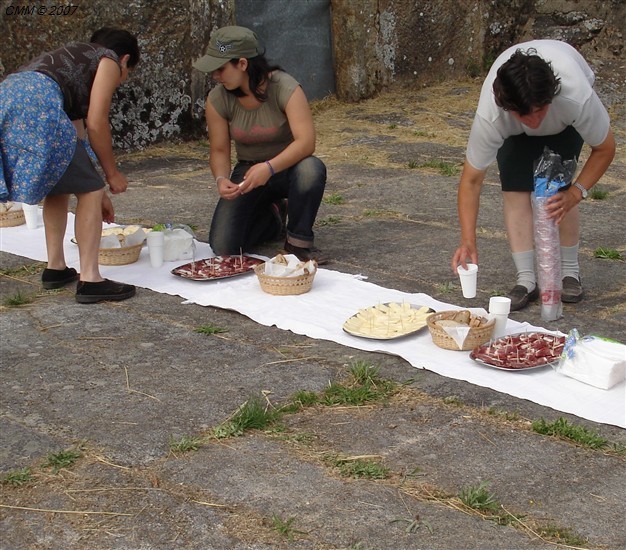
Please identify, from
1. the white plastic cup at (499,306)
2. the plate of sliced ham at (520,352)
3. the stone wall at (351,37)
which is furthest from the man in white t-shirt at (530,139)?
the stone wall at (351,37)

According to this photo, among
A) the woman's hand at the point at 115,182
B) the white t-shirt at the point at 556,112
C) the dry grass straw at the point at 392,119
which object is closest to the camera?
the white t-shirt at the point at 556,112

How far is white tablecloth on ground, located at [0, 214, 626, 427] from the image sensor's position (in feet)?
11.7

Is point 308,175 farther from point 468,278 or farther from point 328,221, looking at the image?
point 468,278

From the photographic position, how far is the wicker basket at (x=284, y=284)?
15.5ft

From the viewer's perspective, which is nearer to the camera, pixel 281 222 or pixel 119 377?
pixel 119 377

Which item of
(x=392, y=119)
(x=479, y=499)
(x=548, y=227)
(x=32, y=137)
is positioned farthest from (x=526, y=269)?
(x=392, y=119)

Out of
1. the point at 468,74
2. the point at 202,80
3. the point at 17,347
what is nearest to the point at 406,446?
the point at 17,347

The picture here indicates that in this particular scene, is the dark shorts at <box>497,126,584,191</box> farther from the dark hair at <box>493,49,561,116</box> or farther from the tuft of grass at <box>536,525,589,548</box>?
the tuft of grass at <box>536,525,589,548</box>

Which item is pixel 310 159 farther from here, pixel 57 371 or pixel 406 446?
pixel 406 446

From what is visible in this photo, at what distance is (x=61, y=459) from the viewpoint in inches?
123

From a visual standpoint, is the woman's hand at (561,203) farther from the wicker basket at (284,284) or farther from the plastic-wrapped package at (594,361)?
the wicker basket at (284,284)

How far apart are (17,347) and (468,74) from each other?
6.99 meters

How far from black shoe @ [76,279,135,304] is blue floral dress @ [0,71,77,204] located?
0.44 m

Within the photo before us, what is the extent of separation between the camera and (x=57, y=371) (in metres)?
3.87
